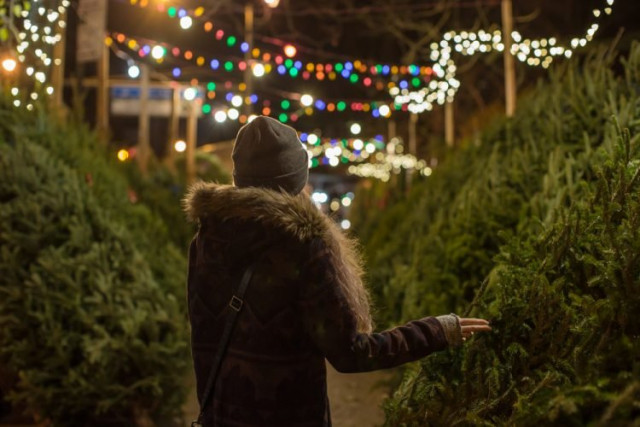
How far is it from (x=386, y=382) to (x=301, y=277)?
339 centimetres

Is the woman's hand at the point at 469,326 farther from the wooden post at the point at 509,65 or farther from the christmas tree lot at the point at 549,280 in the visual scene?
the wooden post at the point at 509,65

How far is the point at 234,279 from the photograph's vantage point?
2.60 metres

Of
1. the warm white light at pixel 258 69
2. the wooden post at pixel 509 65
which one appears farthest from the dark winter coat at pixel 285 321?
the warm white light at pixel 258 69

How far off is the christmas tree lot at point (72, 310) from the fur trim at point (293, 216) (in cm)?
303

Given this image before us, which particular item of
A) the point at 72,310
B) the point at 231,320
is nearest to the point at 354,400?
the point at 72,310

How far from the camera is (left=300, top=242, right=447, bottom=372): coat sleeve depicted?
2.45 m

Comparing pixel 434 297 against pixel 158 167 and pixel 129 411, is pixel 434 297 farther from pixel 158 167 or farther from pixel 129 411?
pixel 158 167

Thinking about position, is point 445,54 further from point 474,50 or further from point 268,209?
point 268,209

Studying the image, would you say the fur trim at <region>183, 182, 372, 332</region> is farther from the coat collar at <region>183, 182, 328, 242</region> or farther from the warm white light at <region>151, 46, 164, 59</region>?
the warm white light at <region>151, 46, 164, 59</region>

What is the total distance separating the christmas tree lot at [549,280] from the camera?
2.29m

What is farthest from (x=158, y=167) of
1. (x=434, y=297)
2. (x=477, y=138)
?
(x=434, y=297)

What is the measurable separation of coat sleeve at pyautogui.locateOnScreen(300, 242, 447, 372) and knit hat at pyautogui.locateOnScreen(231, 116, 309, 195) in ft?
1.13

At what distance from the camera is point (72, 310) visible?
17.7 feet

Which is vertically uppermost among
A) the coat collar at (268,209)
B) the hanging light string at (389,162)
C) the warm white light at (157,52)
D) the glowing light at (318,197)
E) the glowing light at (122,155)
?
the warm white light at (157,52)
